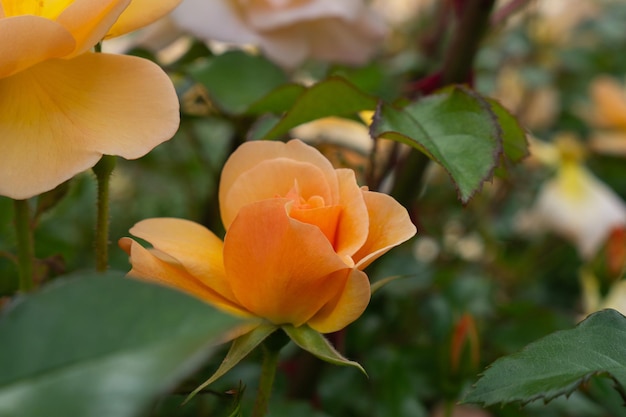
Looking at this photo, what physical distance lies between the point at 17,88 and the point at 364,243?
15 cm

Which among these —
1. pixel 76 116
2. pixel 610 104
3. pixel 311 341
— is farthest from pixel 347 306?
pixel 610 104

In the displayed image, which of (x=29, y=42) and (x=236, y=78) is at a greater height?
(x=29, y=42)

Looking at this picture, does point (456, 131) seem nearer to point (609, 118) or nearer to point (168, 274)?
point (168, 274)

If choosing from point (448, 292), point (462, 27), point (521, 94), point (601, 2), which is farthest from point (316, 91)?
point (601, 2)

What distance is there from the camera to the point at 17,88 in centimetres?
29

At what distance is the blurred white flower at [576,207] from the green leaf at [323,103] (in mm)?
432

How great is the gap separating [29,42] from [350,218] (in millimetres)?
129

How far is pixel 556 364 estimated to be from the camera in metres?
0.28

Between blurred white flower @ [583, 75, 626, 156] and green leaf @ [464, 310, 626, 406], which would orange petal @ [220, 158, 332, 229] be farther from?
blurred white flower @ [583, 75, 626, 156]

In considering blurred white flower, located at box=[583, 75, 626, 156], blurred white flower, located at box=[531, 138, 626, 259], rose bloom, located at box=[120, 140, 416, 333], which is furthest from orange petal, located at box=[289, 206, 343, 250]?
blurred white flower, located at box=[583, 75, 626, 156]

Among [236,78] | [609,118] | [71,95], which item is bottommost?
[609,118]

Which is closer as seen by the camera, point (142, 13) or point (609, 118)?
point (142, 13)

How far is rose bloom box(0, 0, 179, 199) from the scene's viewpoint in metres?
0.27

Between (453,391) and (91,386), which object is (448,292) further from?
(91,386)
